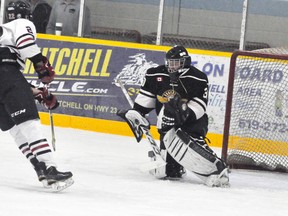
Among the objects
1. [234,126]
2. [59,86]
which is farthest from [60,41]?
[234,126]

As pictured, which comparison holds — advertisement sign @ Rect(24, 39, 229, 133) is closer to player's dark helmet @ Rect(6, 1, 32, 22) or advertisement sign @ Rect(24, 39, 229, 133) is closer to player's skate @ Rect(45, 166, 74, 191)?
player's dark helmet @ Rect(6, 1, 32, 22)

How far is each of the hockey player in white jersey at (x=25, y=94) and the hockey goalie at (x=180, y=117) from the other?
1.07 metres

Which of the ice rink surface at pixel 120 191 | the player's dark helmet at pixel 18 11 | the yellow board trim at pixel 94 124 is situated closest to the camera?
the ice rink surface at pixel 120 191

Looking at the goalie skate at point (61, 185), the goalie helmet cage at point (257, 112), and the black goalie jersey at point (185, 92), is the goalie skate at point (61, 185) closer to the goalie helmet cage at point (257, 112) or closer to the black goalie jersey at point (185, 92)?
the black goalie jersey at point (185, 92)

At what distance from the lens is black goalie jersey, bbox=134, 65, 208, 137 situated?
6.88 m

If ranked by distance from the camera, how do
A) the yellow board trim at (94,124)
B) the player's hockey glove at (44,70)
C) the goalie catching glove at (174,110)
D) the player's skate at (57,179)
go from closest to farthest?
the player's skate at (57,179) < the player's hockey glove at (44,70) < the goalie catching glove at (174,110) < the yellow board trim at (94,124)

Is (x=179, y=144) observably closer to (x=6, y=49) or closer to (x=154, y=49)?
(x=6, y=49)

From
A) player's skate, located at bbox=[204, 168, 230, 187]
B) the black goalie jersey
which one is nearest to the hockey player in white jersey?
the black goalie jersey

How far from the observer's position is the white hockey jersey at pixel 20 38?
5.98 meters

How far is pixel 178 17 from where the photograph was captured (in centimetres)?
977

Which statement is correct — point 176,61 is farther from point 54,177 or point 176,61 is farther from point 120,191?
point 54,177

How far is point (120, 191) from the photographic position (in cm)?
623

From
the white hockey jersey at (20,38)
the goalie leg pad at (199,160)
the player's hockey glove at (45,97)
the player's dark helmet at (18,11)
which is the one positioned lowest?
the goalie leg pad at (199,160)

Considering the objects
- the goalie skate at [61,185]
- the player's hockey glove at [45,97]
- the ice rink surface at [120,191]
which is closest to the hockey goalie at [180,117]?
the ice rink surface at [120,191]
